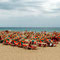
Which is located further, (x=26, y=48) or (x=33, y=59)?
(x=26, y=48)

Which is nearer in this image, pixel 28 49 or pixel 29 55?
pixel 29 55

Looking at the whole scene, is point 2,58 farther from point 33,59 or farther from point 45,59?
point 45,59

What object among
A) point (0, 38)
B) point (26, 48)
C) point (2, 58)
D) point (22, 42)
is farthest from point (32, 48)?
point (0, 38)

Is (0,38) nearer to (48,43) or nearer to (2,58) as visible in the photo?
(48,43)

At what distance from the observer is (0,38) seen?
12.4m

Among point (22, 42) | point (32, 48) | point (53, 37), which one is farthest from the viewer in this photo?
point (53, 37)

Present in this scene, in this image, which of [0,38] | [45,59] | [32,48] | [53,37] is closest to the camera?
[45,59]

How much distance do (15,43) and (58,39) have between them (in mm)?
5989

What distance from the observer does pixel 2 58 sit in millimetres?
6203

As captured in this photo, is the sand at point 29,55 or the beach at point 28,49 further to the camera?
the beach at point 28,49

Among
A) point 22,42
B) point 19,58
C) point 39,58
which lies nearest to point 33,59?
point 39,58

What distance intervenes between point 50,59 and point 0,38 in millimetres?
7808

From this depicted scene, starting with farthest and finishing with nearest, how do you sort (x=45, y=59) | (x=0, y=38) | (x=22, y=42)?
(x=0, y=38) → (x=22, y=42) → (x=45, y=59)

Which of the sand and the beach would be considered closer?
the sand
